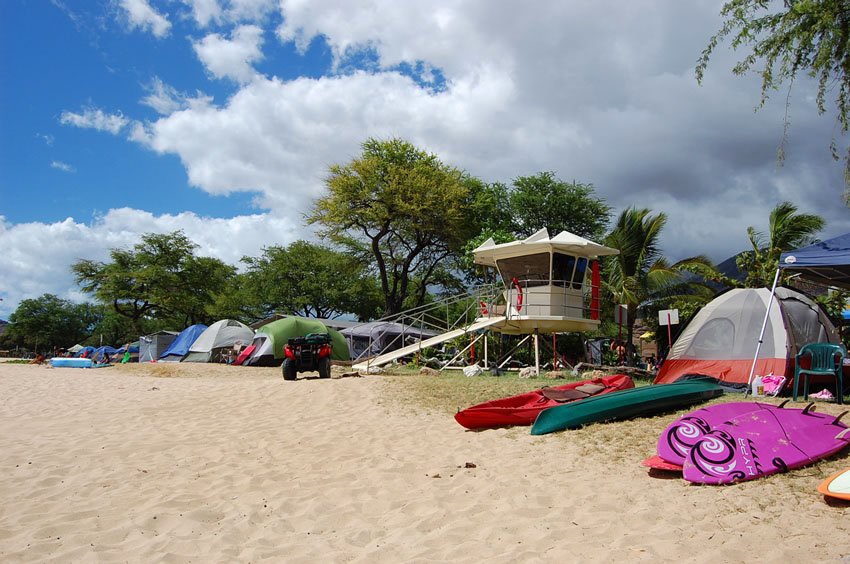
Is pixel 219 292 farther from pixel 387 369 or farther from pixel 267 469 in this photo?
pixel 267 469

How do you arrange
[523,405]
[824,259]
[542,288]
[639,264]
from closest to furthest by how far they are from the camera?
[824,259] → [523,405] → [542,288] → [639,264]

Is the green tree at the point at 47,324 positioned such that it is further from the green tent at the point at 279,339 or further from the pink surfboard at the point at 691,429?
the pink surfboard at the point at 691,429

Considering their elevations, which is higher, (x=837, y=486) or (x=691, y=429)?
(x=691, y=429)

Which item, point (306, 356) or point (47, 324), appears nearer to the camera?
point (306, 356)

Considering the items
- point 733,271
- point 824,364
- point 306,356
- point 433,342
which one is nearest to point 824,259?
point 824,364

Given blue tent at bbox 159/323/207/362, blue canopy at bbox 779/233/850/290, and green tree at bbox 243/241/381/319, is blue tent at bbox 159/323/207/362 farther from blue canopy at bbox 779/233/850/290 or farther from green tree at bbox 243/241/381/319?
blue canopy at bbox 779/233/850/290

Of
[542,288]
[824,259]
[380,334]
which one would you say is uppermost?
[542,288]

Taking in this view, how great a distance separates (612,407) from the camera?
25.2 feet

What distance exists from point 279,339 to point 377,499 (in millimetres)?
19825

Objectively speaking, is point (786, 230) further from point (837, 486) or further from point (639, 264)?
point (837, 486)

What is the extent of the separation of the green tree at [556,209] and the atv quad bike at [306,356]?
17.5 m

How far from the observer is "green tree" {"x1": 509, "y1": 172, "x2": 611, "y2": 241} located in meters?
30.8

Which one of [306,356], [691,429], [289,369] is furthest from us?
[306,356]

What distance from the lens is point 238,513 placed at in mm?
5074
